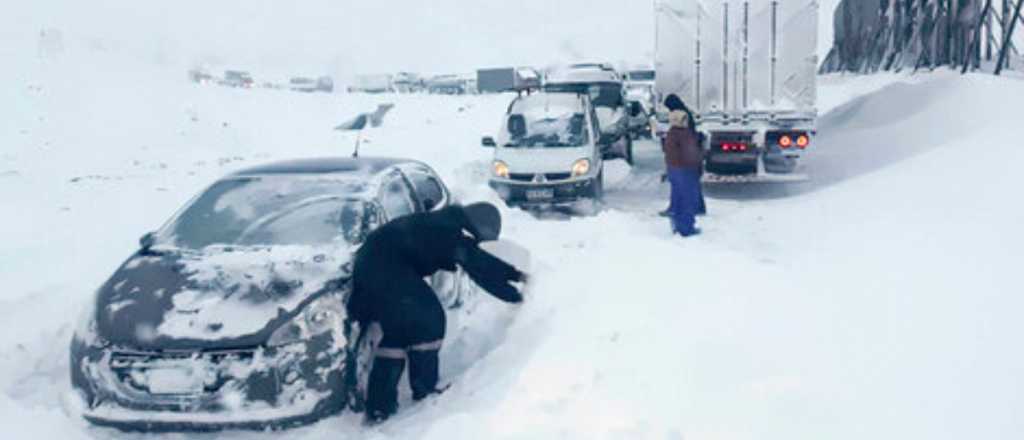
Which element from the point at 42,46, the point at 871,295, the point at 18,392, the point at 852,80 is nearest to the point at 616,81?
the point at 852,80

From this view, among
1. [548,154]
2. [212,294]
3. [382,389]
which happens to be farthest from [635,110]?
[212,294]

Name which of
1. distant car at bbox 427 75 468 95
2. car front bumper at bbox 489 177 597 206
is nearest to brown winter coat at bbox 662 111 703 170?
car front bumper at bbox 489 177 597 206

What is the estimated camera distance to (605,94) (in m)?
23.0

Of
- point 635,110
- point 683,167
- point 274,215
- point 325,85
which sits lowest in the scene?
point 325,85

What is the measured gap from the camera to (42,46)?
136ft

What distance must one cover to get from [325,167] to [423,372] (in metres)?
2.12

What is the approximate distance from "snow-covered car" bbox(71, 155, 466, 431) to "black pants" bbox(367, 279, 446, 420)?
0.13 m

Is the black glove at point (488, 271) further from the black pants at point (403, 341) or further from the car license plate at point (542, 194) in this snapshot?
the car license plate at point (542, 194)

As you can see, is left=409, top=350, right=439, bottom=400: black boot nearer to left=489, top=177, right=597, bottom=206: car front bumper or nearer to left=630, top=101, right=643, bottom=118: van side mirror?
left=489, top=177, right=597, bottom=206: car front bumper

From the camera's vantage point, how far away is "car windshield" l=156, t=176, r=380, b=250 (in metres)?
6.26

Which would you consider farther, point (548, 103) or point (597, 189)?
point (548, 103)

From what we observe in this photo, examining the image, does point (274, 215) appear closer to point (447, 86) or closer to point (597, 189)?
point (597, 189)

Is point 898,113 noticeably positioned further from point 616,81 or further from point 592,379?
point 592,379

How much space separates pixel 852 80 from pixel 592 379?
31616 mm
